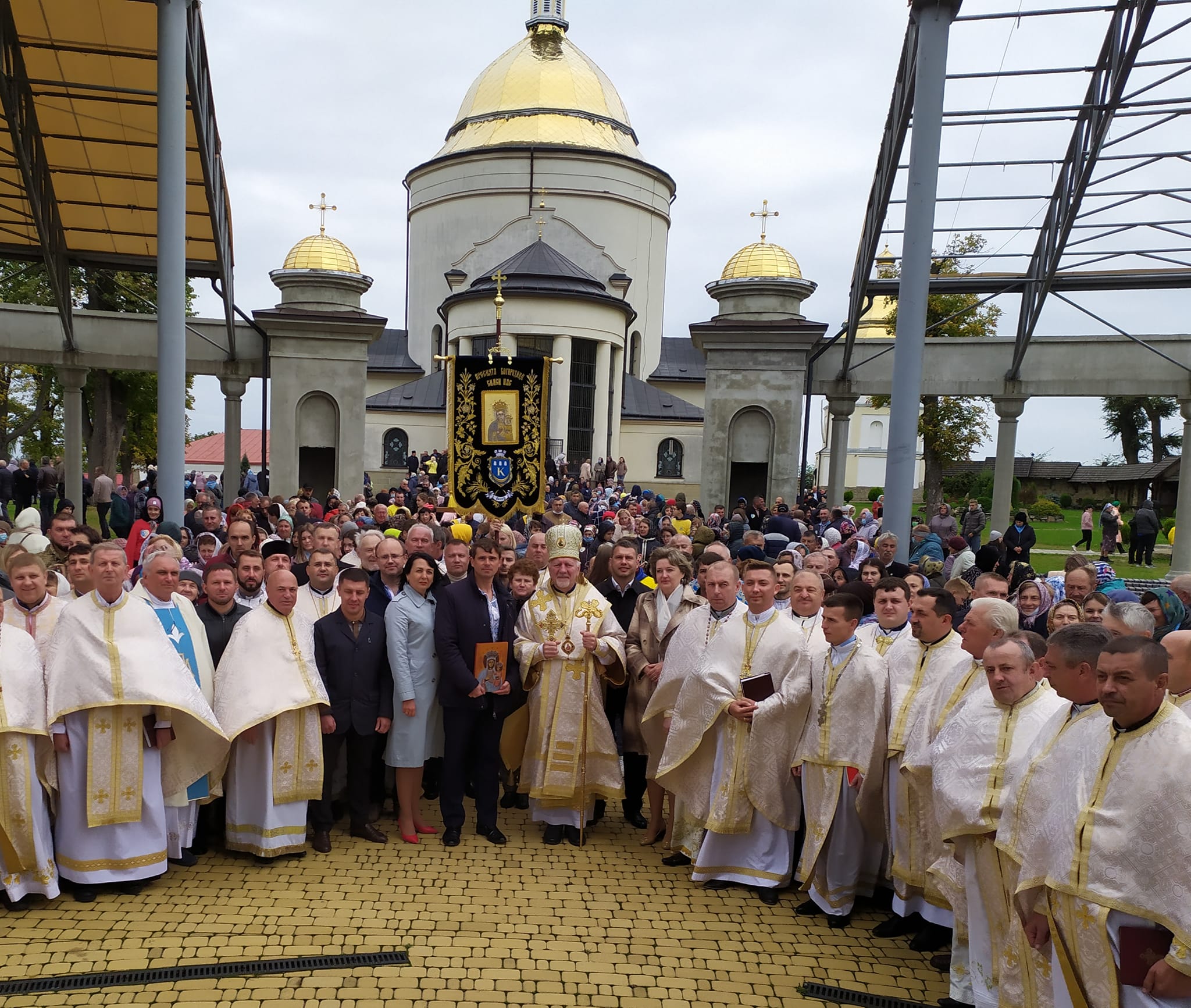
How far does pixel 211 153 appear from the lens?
13.5 metres

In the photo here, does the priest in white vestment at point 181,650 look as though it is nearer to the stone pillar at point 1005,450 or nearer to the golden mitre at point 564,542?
the golden mitre at point 564,542

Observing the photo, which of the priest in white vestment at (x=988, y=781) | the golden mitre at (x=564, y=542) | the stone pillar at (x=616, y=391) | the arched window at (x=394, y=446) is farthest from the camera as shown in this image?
the arched window at (x=394, y=446)

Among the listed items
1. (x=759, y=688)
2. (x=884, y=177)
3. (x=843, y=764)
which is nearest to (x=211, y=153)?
(x=884, y=177)

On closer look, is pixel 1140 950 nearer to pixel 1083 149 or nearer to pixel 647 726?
pixel 647 726

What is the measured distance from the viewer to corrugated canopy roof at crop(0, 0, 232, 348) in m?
11.9

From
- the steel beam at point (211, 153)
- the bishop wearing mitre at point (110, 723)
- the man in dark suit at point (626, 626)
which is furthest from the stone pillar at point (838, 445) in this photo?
the bishop wearing mitre at point (110, 723)

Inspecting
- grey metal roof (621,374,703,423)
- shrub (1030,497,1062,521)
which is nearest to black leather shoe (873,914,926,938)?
grey metal roof (621,374,703,423)

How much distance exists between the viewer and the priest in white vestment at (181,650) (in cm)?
562

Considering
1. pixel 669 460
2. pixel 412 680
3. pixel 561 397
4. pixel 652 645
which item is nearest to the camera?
pixel 412 680

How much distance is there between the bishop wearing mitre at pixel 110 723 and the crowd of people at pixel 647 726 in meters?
0.01

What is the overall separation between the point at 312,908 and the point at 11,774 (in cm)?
172

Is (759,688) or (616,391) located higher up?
(616,391)

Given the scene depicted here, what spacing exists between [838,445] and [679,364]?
24544 mm

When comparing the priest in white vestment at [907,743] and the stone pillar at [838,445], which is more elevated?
the stone pillar at [838,445]
